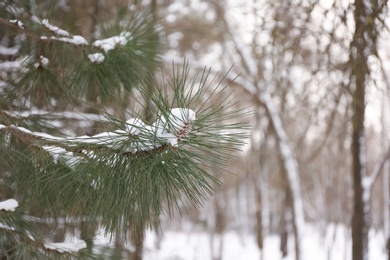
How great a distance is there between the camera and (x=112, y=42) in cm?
330

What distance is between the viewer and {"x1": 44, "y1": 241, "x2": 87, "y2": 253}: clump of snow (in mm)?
2871

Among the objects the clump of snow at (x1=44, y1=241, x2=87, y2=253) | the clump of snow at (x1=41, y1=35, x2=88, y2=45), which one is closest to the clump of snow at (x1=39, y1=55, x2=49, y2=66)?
the clump of snow at (x1=41, y1=35, x2=88, y2=45)

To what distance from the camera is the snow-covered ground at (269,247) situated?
10.5 m

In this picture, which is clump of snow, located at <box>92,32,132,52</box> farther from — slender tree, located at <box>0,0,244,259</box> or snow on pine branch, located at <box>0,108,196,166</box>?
snow on pine branch, located at <box>0,108,196,166</box>

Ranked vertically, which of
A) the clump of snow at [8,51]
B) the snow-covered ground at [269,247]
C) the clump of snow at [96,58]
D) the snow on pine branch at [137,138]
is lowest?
the snow-covered ground at [269,247]

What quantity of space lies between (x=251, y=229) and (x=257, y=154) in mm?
10474

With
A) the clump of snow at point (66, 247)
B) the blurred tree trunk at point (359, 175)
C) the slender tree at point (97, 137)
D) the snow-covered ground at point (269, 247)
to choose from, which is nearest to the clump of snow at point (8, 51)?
the slender tree at point (97, 137)

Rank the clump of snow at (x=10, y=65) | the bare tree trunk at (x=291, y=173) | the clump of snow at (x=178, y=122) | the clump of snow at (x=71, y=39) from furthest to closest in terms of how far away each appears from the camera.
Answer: the bare tree trunk at (x=291, y=173) → the clump of snow at (x=10, y=65) → the clump of snow at (x=71, y=39) → the clump of snow at (x=178, y=122)

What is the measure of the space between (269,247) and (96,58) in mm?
15044

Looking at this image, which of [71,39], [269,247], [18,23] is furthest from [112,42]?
[269,247]

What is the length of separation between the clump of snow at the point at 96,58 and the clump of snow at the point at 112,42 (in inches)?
2.0

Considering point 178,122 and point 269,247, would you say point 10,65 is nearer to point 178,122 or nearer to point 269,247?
point 178,122

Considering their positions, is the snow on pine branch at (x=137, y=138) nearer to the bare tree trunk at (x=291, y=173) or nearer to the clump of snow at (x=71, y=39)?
the clump of snow at (x=71, y=39)

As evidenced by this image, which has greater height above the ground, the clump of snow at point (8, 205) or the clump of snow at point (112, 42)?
the clump of snow at point (112, 42)
